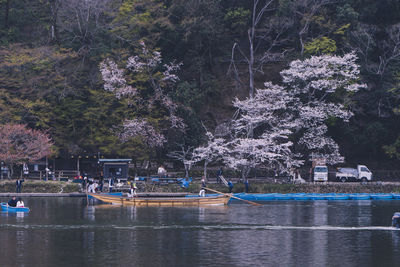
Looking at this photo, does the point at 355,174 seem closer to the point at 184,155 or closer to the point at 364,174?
the point at 364,174

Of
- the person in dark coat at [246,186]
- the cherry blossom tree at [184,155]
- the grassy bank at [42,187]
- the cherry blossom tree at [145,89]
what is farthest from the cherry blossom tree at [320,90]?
the grassy bank at [42,187]

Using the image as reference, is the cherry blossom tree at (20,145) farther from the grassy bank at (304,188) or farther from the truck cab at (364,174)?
the truck cab at (364,174)

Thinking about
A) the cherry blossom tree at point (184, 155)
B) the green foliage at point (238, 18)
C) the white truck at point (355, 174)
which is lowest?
the white truck at point (355, 174)

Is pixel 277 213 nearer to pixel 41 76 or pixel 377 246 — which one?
pixel 377 246

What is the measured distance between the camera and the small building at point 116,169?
63.8m

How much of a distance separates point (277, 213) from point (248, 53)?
125 ft

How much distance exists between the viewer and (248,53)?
79938mm

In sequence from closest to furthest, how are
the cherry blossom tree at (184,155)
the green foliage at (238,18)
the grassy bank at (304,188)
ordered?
the grassy bank at (304,188) → the cherry blossom tree at (184,155) → the green foliage at (238,18)

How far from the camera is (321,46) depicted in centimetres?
6906

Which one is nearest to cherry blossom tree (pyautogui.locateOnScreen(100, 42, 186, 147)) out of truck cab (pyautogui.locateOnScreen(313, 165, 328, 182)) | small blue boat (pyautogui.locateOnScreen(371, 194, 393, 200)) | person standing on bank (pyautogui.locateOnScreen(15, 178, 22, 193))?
person standing on bank (pyautogui.locateOnScreen(15, 178, 22, 193))

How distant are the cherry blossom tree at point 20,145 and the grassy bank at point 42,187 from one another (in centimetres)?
314

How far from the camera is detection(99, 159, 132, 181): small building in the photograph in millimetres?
63750

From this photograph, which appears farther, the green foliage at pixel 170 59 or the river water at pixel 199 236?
the green foliage at pixel 170 59

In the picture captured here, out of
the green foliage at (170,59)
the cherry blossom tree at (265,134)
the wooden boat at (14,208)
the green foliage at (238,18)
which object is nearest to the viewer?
the wooden boat at (14,208)
